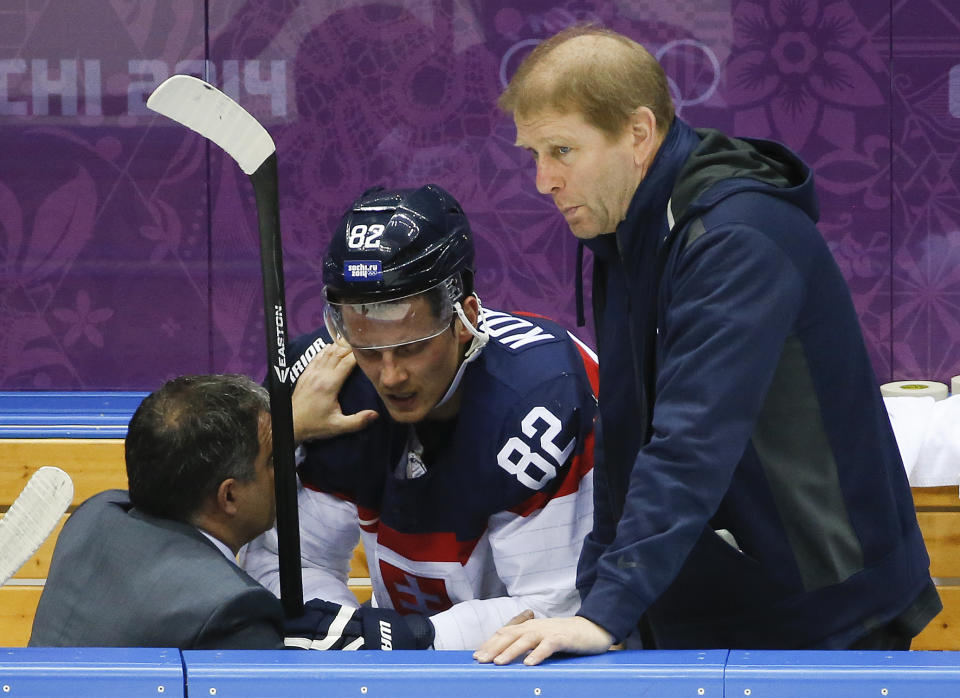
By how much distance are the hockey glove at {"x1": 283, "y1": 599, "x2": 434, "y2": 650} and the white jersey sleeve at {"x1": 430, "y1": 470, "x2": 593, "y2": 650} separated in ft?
0.69

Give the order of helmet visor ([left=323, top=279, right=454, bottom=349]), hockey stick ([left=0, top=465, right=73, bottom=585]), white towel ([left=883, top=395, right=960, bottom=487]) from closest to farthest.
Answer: hockey stick ([left=0, top=465, right=73, bottom=585])
helmet visor ([left=323, top=279, right=454, bottom=349])
white towel ([left=883, top=395, right=960, bottom=487])

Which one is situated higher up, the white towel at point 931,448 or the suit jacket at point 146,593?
the suit jacket at point 146,593

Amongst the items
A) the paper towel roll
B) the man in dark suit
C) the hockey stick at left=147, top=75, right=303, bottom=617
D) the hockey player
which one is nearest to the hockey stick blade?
→ the hockey stick at left=147, top=75, right=303, bottom=617

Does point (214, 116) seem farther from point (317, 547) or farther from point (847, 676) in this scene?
point (847, 676)

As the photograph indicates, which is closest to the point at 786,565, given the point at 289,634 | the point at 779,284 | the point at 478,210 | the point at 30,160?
the point at 779,284

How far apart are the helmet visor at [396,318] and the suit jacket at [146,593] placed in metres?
0.39

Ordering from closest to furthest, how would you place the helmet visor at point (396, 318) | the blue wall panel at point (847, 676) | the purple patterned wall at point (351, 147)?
the blue wall panel at point (847, 676), the helmet visor at point (396, 318), the purple patterned wall at point (351, 147)

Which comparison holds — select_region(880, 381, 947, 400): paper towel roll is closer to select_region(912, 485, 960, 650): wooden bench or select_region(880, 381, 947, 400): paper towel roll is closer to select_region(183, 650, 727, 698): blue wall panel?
select_region(912, 485, 960, 650): wooden bench

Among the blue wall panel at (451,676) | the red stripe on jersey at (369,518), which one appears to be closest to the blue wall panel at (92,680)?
the blue wall panel at (451,676)

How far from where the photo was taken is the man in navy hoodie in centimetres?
143

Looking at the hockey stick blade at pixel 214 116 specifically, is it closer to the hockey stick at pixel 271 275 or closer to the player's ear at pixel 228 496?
the hockey stick at pixel 271 275

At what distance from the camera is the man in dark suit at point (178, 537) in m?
1.61

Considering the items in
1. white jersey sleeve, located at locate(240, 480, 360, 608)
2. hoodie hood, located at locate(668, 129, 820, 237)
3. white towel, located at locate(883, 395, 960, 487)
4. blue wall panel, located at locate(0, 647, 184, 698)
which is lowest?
white towel, located at locate(883, 395, 960, 487)

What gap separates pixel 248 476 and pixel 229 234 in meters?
2.15
